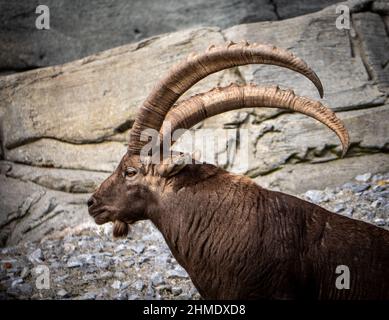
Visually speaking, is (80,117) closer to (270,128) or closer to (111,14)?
(111,14)

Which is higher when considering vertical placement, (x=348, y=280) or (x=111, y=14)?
(x=111, y=14)

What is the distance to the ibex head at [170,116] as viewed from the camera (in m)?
4.75

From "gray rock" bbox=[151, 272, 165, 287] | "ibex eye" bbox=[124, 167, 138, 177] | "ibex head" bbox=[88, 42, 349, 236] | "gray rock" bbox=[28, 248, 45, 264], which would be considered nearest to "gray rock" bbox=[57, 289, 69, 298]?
"gray rock" bbox=[151, 272, 165, 287]

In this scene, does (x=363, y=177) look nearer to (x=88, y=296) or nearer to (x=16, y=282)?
(x=88, y=296)

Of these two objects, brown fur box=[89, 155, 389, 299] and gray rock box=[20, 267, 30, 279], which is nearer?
brown fur box=[89, 155, 389, 299]

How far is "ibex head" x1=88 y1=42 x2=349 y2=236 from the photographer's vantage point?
15.6ft

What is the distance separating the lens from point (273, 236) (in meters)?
4.61

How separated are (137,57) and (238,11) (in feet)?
6.61

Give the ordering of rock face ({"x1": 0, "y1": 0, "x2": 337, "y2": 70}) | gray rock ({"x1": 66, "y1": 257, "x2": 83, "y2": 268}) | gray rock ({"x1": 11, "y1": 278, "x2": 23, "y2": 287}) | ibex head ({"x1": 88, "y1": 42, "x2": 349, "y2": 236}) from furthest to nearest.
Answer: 1. rock face ({"x1": 0, "y1": 0, "x2": 337, "y2": 70})
2. gray rock ({"x1": 66, "y1": 257, "x2": 83, "y2": 268})
3. gray rock ({"x1": 11, "y1": 278, "x2": 23, "y2": 287})
4. ibex head ({"x1": 88, "y1": 42, "x2": 349, "y2": 236})

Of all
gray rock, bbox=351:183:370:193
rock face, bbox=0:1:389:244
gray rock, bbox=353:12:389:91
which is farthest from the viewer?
gray rock, bbox=353:12:389:91

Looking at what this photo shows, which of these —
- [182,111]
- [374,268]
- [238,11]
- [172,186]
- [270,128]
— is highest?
[238,11]

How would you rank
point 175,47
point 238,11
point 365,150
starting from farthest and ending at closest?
1. point 238,11
2. point 175,47
3. point 365,150

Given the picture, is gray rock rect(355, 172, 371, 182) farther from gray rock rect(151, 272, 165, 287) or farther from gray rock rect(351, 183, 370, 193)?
gray rock rect(151, 272, 165, 287)
